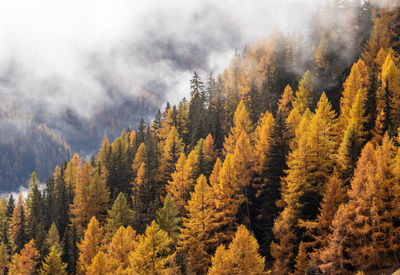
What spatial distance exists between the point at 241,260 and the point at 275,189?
11.3m

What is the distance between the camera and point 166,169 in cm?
6488

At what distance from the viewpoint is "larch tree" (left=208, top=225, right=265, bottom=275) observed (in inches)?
1222

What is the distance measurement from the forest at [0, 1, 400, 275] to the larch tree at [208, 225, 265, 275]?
0.37 ft

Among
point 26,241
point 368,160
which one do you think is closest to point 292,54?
point 368,160

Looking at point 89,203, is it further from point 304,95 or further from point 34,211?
point 304,95

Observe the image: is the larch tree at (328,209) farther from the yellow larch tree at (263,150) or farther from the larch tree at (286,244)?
the yellow larch tree at (263,150)

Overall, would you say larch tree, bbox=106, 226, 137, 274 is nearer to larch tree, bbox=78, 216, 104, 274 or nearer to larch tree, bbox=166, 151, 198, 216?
larch tree, bbox=78, 216, 104, 274

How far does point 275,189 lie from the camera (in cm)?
3897

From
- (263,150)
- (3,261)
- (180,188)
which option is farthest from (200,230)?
(3,261)

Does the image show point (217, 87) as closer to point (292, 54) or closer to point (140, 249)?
point (292, 54)

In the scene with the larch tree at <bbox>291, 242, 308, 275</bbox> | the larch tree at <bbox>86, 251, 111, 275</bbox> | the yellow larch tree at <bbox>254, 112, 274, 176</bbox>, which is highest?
the yellow larch tree at <bbox>254, 112, 274, 176</bbox>

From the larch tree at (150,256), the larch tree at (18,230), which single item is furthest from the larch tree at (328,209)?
the larch tree at (18,230)

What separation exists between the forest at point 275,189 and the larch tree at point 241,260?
114 mm

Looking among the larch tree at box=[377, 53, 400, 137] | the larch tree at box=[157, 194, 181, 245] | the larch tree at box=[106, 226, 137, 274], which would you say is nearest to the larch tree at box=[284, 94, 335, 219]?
the larch tree at box=[377, 53, 400, 137]
